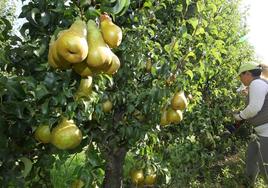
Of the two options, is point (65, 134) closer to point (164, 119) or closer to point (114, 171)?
point (164, 119)

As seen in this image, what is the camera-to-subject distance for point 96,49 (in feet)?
4.99

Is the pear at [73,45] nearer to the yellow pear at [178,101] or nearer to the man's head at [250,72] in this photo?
the yellow pear at [178,101]

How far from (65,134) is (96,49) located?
50cm

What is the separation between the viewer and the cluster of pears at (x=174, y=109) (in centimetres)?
307

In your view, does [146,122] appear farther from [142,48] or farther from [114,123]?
[142,48]

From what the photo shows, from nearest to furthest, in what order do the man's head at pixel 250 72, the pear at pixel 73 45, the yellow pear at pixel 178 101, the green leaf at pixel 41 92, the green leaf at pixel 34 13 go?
1. the pear at pixel 73 45
2. the green leaf at pixel 41 92
3. the green leaf at pixel 34 13
4. the yellow pear at pixel 178 101
5. the man's head at pixel 250 72

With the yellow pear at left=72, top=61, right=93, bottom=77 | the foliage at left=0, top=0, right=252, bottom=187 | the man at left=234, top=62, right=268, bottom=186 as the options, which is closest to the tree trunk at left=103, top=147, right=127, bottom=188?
the foliage at left=0, top=0, right=252, bottom=187

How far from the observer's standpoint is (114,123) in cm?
318

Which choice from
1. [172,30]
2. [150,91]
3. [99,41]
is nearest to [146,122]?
[150,91]

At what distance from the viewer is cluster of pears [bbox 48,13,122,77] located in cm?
147

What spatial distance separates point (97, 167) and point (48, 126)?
30 centimetres

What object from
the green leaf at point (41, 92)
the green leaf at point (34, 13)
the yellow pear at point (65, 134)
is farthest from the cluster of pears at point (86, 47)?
the green leaf at point (34, 13)

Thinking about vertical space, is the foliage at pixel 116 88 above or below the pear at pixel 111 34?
below

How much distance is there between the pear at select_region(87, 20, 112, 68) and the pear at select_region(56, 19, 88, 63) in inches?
1.2
